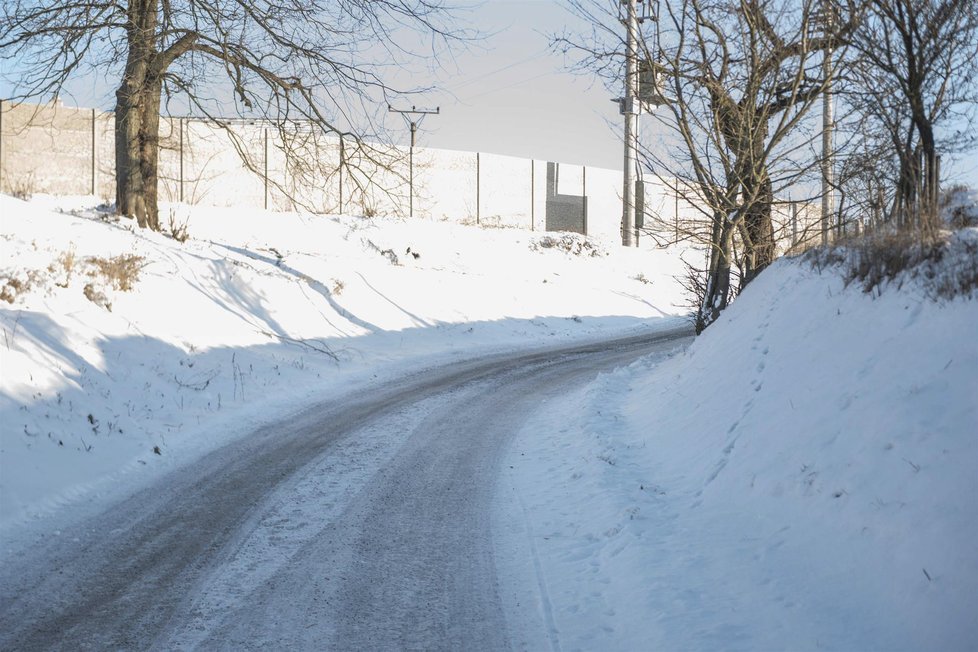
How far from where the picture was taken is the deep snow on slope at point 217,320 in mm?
7855

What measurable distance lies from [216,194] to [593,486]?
23301 mm

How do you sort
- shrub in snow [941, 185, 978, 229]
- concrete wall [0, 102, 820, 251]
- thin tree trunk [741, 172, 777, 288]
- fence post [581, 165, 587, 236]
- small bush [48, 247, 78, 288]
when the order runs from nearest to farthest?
1. shrub in snow [941, 185, 978, 229]
2. small bush [48, 247, 78, 288]
3. thin tree trunk [741, 172, 777, 288]
4. concrete wall [0, 102, 820, 251]
5. fence post [581, 165, 587, 236]

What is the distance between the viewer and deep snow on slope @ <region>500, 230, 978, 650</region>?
3797 millimetres

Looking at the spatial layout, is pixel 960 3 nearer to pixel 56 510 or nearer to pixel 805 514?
pixel 805 514

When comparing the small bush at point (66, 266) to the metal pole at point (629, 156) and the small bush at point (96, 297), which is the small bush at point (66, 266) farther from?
the metal pole at point (629, 156)

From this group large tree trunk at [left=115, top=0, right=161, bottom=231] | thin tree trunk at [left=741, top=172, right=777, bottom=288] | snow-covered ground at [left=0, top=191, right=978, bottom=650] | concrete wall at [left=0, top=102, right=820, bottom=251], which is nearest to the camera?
snow-covered ground at [left=0, top=191, right=978, bottom=650]

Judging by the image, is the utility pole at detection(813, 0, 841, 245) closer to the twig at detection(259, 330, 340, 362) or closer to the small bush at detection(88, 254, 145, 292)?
the twig at detection(259, 330, 340, 362)

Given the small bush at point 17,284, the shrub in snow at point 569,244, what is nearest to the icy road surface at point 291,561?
the small bush at point 17,284

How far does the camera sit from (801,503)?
4.91m

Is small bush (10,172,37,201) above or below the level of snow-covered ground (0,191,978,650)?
above

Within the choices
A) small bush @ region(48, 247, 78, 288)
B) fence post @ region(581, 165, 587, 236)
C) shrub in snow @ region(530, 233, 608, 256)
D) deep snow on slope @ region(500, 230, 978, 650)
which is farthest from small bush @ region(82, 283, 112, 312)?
fence post @ region(581, 165, 587, 236)

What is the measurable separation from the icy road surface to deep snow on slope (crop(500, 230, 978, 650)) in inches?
20.4

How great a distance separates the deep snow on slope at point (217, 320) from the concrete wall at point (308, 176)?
52.0 inches

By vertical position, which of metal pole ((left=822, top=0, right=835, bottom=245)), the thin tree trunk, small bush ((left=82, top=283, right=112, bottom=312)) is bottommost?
small bush ((left=82, top=283, right=112, bottom=312))
